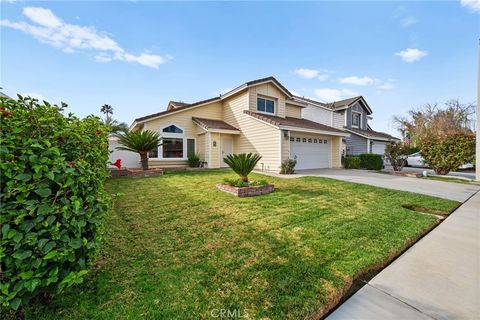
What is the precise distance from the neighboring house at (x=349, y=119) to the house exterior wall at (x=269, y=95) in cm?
513

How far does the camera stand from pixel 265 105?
15.4 meters

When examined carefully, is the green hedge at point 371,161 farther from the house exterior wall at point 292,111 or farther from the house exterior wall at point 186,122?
the house exterior wall at point 186,122

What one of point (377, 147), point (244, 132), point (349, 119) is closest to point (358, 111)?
point (349, 119)

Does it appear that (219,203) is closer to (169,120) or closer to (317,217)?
(317,217)

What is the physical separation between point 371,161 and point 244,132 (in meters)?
10.1

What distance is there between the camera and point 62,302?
197cm

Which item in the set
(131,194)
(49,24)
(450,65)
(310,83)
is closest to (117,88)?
(49,24)

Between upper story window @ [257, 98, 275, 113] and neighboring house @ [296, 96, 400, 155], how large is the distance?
5.87m

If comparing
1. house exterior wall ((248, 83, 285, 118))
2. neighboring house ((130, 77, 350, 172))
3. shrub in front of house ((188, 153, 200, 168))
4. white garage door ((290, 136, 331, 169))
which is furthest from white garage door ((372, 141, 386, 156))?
shrub in front of house ((188, 153, 200, 168))

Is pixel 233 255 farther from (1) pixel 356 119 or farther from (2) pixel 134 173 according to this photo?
(1) pixel 356 119

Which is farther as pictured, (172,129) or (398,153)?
(172,129)

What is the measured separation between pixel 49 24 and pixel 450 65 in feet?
71.0

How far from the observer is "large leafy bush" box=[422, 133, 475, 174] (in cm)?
1245

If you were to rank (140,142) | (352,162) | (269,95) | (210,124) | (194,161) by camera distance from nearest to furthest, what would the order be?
(140,142)
(194,161)
(210,124)
(269,95)
(352,162)
